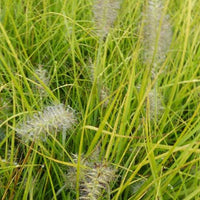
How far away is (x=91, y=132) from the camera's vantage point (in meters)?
1.01

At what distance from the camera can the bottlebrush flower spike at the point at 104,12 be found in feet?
2.84

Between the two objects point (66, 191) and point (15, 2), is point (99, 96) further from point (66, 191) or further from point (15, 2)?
point (15, 2)

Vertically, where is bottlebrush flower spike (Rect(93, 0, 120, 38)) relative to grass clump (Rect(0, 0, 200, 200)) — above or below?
above

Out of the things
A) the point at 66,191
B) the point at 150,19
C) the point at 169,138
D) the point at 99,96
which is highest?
the point at 150,19

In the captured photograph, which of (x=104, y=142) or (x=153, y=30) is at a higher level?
(x=153, y=30)

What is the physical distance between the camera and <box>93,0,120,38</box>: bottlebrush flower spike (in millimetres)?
866

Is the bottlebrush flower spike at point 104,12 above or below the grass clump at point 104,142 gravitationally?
above

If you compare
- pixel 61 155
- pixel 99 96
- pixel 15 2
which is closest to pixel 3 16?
pixel 15 2

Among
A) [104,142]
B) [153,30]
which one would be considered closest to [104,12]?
[153,30]

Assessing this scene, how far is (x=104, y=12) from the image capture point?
870 mm

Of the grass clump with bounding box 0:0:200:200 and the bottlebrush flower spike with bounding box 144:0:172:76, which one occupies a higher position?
the bottlebrush flower spike with bounding box 144:0:172:76

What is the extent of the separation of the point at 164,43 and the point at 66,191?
1.56 ft

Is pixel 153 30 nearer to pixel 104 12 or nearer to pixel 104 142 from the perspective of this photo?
pixel 104 12

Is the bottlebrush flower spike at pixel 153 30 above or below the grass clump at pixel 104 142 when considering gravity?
above
